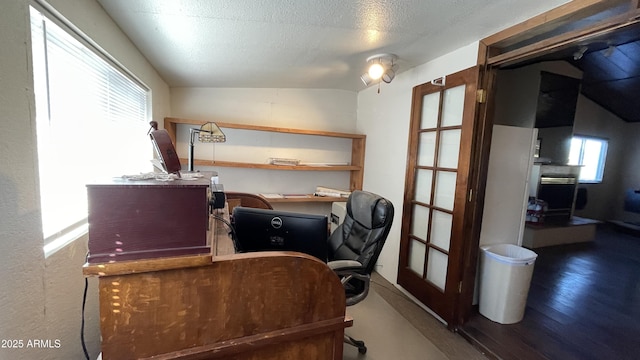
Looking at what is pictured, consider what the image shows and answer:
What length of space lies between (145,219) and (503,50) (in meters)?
2.38

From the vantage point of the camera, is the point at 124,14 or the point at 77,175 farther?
the point at 124,14

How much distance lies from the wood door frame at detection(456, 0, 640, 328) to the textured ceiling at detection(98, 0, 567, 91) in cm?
7

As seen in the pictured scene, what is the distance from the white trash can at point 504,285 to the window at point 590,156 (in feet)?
17.0

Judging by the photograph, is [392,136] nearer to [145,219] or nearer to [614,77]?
[145,219]

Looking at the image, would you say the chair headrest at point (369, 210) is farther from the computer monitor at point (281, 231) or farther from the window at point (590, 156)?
the window at point (590, 156)

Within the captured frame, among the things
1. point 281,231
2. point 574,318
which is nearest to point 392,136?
point 281,231

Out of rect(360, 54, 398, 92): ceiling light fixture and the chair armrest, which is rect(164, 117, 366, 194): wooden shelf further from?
the chair armrest

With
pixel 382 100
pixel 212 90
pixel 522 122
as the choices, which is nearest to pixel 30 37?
pixel 212 90

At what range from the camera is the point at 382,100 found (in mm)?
3107

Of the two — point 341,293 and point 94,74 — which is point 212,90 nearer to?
point 94,74

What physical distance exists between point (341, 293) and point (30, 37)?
1508 mm

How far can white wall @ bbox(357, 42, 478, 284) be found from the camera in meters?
2.49

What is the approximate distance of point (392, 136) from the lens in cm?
293

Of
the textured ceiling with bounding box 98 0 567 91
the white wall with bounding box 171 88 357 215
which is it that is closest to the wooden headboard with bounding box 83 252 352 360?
the textured ceiling with bounding box 98 0 567 91
